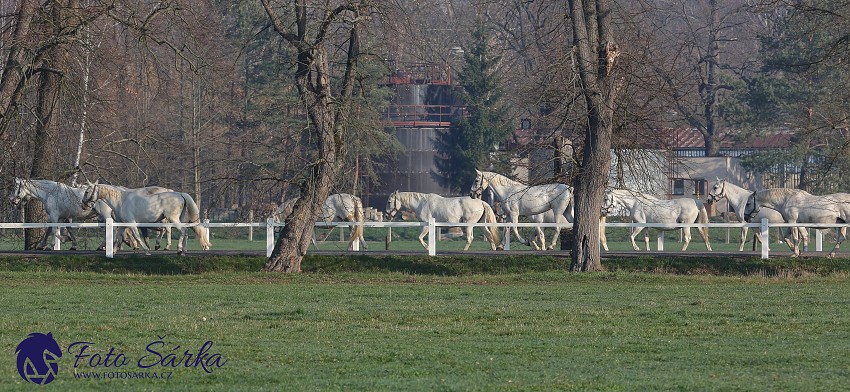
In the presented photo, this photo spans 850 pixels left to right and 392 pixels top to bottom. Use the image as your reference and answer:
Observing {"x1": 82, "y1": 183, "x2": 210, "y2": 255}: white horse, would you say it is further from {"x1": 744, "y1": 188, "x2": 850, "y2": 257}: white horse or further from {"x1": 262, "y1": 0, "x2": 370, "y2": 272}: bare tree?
{"x1": 744, "y1": 188, "x2": 850, "y2": 257}: white horse

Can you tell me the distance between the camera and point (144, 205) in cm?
3469

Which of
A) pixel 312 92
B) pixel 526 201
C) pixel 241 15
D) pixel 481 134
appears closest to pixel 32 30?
pixel 312 92

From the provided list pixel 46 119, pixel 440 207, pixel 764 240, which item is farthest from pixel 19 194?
pixel 764 240

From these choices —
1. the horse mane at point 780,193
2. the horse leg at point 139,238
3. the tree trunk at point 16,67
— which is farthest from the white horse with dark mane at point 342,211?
the horse mane at point 780,193

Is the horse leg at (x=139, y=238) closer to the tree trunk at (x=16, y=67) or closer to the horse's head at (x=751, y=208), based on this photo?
the tree trunk at (x=16, y=67)

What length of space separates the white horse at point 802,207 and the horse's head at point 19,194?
1967cm

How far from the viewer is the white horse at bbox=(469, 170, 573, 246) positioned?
1522 inches

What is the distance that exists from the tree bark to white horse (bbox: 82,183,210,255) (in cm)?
1060

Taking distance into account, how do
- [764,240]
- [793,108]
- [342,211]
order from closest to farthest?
[764,240] → [342,211] → [793,108]

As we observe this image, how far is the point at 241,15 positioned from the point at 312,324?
163 feet

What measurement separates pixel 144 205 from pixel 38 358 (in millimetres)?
21309

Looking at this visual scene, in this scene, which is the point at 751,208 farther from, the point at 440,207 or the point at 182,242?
the point at 182,242

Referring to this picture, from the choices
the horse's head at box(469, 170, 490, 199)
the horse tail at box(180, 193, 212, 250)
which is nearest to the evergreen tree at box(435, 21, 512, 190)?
the horse's head at box(469, 170, 490, 199)

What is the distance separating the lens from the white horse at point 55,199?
34375 mm
